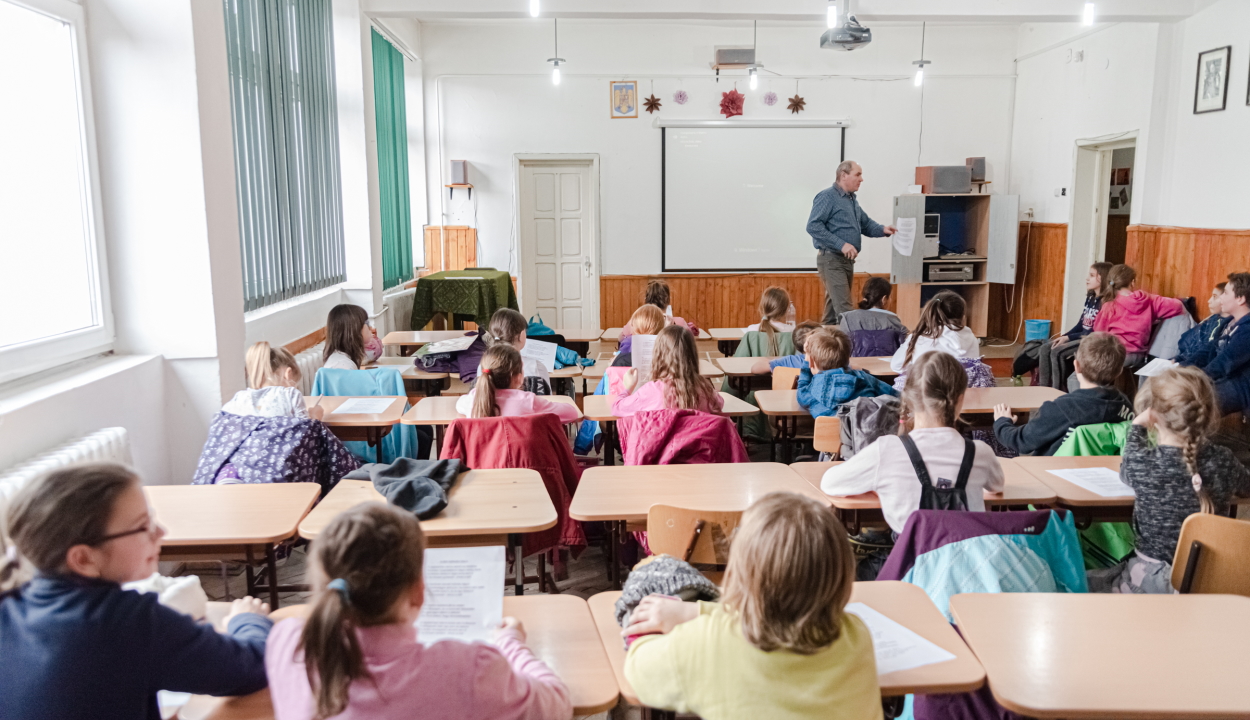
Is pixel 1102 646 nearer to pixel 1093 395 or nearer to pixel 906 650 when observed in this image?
pixel 906 650

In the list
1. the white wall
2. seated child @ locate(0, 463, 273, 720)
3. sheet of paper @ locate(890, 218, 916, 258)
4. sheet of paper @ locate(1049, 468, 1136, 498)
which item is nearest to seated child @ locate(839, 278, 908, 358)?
sheet of paper @ locate(1049, 468, 1136, 498)

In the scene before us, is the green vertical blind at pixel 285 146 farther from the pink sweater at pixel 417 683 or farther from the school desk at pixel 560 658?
the pink sweater at pixel 417 683

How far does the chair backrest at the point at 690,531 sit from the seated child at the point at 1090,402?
5.16 ft

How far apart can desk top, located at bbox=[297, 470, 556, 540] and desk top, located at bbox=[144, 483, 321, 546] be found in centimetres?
8

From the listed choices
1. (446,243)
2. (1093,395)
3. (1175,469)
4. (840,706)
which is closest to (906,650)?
(840,706)

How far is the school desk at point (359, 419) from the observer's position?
3529 mm

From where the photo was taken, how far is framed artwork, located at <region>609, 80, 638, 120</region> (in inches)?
356

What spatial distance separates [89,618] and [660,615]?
90 centimetres

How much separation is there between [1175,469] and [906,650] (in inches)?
49.1

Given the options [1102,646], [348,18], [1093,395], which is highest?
[348,18]

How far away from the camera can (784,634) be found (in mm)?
1342

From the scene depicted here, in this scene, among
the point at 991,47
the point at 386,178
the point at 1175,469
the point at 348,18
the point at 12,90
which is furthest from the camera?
the point at 991,47

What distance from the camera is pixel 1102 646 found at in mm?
1660

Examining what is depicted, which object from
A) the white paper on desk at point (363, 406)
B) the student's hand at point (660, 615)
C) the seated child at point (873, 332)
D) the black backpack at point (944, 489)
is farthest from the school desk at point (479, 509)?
the seated child at point (873, 332)
